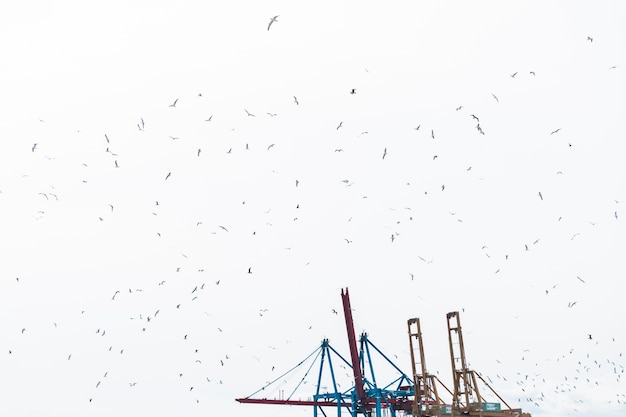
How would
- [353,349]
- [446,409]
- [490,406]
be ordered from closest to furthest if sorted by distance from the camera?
[490,406] < [446,409] < [353,349]

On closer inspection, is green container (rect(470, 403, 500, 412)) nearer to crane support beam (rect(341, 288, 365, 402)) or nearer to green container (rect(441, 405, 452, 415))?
green container (rect(441, 405, 452, 415))

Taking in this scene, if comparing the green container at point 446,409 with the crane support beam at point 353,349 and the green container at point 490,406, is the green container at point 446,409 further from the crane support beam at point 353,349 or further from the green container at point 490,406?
the crane support beam at point 353,349

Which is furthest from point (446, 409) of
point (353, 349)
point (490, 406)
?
point (353, 349)

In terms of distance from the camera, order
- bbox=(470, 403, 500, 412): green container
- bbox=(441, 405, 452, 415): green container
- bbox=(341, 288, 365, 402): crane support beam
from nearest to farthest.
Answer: bbox=(470, 403, 500, 412): green container → bbox=(441, 405, 452, 415): green container → bbox=(341, 288, 365, 402): crane support beam

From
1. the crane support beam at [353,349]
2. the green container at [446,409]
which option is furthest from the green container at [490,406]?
the crane support beam at [353,349]

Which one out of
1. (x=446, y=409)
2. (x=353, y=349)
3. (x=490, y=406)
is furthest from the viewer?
(x=353, y=349)

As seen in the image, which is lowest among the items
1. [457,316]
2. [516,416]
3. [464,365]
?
[516,416]

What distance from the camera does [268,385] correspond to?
7969cm

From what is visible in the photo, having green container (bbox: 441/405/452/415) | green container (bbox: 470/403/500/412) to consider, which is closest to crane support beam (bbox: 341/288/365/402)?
green container (bbox: 441/405/452/415)

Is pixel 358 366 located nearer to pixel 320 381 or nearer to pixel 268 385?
pixel 320 381

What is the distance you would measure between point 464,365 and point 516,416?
5716mm

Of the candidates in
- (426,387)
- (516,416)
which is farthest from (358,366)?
(516,416)

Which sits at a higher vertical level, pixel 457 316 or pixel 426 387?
pixel 457 316

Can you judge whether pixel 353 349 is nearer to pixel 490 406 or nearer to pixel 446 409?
pixel 446 409
